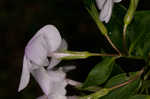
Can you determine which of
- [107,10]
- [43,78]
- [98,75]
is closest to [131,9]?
[107,10]

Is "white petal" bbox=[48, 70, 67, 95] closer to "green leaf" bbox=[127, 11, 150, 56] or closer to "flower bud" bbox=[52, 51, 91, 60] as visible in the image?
"flower bud" bbox=[52, 51, 91, 60]

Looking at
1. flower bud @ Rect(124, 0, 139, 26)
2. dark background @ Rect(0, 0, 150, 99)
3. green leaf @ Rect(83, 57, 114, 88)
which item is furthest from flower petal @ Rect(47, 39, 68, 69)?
dark background @ Rect(0, 0, 150, 99)

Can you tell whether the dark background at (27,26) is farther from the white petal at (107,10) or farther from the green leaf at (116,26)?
the white petal at (107,10)

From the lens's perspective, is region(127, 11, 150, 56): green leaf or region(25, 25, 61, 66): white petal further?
region(127, 11, 150, 56): green leaf

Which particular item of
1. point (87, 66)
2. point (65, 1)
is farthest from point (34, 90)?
point (87, 66)

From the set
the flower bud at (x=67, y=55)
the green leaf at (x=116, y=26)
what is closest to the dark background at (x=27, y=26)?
the green leaf at (x=116, y=26)

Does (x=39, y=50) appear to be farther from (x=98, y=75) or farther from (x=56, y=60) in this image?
(x=98, y=75)

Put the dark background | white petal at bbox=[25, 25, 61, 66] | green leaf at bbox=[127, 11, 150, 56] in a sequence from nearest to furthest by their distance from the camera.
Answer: white petal at bbox=[25, 25, 61, 66] < green leaf at bbox=[127, 11, 150, 56] < the dark background
